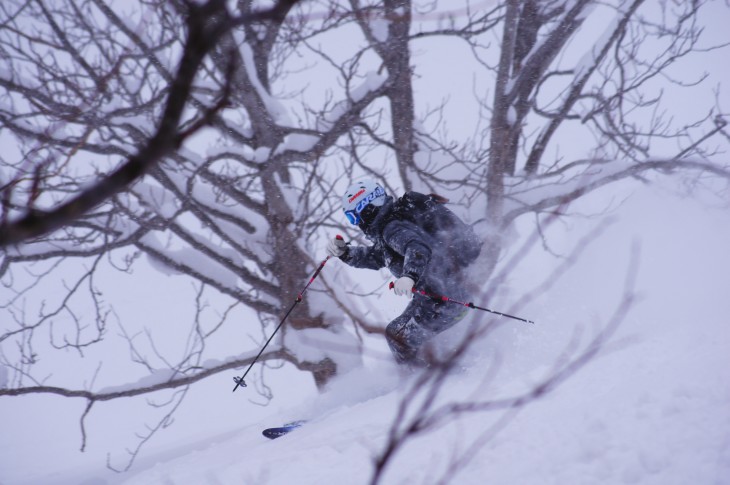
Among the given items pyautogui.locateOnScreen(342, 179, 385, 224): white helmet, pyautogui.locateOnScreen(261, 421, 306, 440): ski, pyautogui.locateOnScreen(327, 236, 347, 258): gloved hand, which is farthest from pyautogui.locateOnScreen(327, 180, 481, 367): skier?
pyautogui.locateOnScreen(261, 421, 306, 440): ski

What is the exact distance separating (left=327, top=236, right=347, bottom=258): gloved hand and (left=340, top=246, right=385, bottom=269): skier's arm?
5cm

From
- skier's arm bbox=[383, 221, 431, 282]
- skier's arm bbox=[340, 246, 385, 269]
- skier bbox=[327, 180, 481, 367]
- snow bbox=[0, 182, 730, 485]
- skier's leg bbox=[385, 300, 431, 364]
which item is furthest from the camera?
skier's arm bbox=[340, 246, 385, 269]

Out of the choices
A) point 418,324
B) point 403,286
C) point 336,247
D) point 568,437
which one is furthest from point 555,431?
point 336,247

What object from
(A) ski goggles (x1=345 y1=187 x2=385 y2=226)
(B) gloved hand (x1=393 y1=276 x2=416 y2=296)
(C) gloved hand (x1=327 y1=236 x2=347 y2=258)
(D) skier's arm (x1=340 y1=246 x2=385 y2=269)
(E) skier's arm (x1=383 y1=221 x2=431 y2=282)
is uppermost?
(A) ski goggles (x1=345 y1=187 x2=385 y2=226)

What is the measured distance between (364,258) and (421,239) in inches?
35.5

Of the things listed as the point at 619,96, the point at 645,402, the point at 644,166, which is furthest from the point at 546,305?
the point at 645,402

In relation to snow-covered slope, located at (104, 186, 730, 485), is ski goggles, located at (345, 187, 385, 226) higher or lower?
higher

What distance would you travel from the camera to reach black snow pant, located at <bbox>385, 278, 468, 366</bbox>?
429cm

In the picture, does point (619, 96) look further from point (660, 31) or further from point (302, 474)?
point (302, 474)

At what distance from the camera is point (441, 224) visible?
4.14 metres

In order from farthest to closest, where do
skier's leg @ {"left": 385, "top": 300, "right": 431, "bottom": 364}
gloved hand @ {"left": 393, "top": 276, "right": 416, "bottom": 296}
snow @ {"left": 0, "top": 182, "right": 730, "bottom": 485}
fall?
skier's leg @ {"left": 385, "top": 300, "right": 431, "bottom": 364} → gloved hand @ {"left": 393, "top": 276, "right": 416, "bottom": 296} → snow @ {"left": 0, "top": 182, "right": 730, "bottom": 485}

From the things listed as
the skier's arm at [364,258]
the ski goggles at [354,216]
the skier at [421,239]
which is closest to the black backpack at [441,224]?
the skier at [421,239]

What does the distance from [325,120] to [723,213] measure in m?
6.22

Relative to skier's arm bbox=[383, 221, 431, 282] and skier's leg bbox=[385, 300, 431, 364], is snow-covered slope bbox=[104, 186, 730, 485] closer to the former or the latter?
skier's leg bbox=[385, 300, 431, 364]
